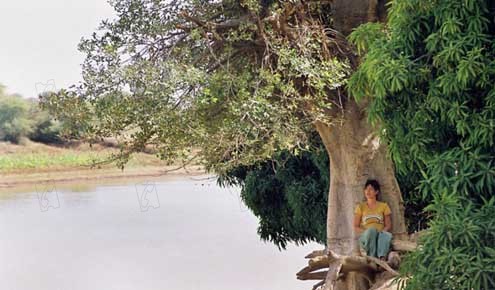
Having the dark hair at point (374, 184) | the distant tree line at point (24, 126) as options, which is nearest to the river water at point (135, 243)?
the distant tree line at point (24, 126)

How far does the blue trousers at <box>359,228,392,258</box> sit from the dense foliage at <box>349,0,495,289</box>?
194cm

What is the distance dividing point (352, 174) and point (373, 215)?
654 millimetres

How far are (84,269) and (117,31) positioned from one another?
6.42m

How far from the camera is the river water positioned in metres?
9.75

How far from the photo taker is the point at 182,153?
4.84m

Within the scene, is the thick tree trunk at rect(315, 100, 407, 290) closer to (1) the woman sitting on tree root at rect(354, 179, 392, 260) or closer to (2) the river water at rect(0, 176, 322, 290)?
(1) the woman sitting on tree root at rect(354, 179, 392, 260)

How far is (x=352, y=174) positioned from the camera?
5625 millimetres

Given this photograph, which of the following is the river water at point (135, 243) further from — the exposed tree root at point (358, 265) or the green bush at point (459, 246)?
the green bush at point (459, 246)

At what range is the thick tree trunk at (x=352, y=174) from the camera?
550cm

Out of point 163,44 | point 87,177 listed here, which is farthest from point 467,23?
point 87,177

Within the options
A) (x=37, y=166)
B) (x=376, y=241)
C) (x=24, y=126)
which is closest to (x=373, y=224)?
(x=376, y=241)

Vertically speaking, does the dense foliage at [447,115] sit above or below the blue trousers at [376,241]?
above

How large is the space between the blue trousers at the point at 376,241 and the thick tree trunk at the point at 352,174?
1.79 ft

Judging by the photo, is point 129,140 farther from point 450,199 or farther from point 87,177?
point 87,177
